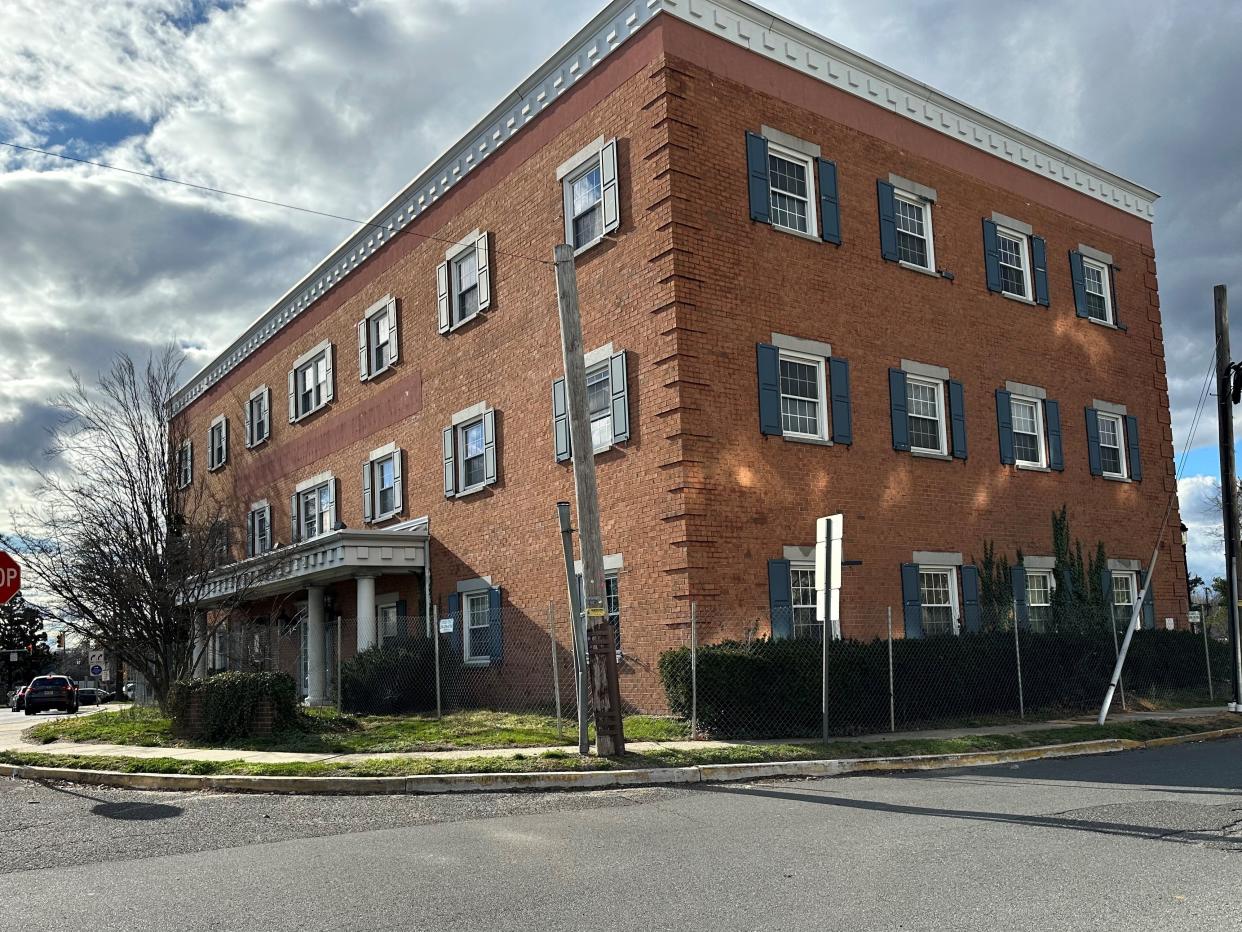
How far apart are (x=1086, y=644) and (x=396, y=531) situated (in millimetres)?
13757

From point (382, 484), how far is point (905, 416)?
12430 mm

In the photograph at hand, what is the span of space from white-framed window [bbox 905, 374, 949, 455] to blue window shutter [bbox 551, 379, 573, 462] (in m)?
6.30

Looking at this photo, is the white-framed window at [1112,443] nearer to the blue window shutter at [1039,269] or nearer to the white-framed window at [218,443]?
the blue window shutter at [1039,269]

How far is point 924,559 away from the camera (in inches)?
788

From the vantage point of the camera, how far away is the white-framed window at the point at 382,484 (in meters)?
25.3

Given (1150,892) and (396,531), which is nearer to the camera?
(1150,892)

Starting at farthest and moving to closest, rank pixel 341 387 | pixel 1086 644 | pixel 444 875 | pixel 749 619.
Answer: pixel 341 387
pixel 1086 644
pixel 749 619
pixel 444 875

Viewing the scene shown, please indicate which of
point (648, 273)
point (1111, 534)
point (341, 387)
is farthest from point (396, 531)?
point (1111, 534)

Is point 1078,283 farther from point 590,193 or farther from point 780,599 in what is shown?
point 780,599

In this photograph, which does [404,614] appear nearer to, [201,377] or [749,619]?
[749,619]

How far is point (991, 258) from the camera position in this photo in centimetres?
2264

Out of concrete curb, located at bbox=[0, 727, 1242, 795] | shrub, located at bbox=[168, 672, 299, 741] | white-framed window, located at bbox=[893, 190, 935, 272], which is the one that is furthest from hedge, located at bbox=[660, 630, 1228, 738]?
white-framed window, located at bbox=[893, 190, 935, 272]

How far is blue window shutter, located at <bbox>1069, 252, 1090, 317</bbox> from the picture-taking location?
80.6 ft

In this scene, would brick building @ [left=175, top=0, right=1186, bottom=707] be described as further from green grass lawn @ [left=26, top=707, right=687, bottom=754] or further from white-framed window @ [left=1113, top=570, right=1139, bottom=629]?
green grass lawn @ [left=26, top=707, right=687, bottom=754]
